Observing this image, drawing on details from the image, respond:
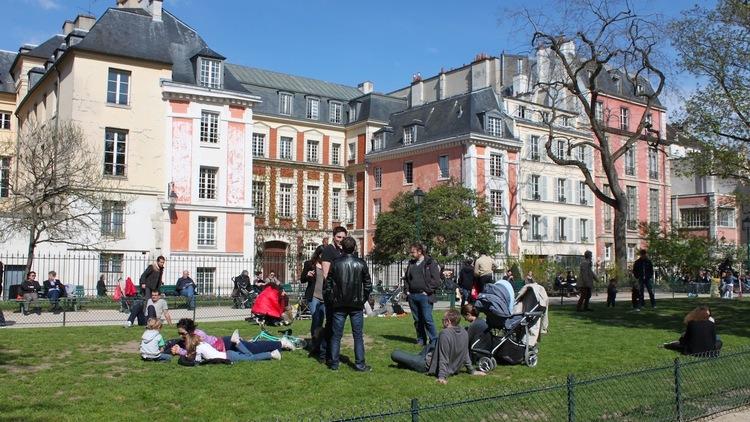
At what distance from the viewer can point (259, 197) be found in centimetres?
4697

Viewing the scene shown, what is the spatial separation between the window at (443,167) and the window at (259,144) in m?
12.1

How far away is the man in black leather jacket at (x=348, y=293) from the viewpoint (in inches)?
382

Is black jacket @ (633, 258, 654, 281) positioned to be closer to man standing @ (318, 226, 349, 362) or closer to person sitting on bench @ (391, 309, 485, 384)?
person sitting on bench @ (391, 309, 485, 384)

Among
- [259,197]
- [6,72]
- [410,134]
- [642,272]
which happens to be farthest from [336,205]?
[642,272]

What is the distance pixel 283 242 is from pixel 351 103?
1267 centimetres

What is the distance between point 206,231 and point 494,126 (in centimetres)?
1994

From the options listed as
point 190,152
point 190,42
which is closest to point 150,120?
point 190,152

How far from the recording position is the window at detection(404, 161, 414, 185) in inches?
1866

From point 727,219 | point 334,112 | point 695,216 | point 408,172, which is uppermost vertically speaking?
point 334,112

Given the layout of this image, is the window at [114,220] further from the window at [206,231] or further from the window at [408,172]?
the window at [408,172]

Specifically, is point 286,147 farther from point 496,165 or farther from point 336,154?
point 496,165

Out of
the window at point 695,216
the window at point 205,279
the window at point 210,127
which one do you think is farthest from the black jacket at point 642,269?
the window at point 695,216

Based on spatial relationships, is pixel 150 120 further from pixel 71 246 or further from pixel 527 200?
pixel 527 200

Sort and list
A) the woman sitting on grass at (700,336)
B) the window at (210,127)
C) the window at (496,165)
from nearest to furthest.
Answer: the woman sitting on grass at (700,336)
the window at (210,127)
the window at (496,165)
